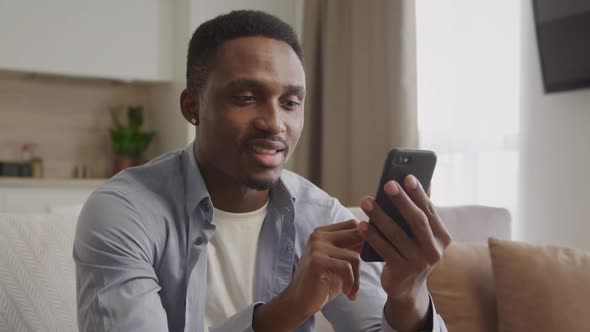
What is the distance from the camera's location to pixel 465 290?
1768mm

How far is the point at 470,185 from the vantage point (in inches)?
114

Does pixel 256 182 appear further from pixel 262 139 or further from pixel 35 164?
pixel 35 164

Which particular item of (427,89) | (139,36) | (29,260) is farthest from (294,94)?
(139,36)

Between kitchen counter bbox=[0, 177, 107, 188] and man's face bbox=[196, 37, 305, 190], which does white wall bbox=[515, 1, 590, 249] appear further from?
kitchen counter bbox=[0, 177, 107, 188]

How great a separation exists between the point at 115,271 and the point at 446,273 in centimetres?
100

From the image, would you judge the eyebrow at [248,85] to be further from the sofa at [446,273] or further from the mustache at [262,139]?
the sofa at [446,273]

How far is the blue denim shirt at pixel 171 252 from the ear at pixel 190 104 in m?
0.08

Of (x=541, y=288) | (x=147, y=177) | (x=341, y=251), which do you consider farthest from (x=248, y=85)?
(x=541, y=288)

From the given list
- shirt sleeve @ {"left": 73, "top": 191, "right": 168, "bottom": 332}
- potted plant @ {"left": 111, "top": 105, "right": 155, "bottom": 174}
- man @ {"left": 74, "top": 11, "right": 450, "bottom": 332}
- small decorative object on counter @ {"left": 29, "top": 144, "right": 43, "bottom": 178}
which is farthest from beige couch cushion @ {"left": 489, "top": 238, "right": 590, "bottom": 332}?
small decorative object on counter @ {"left": 29, "top": 144, "right": 43, "bottom": 178}

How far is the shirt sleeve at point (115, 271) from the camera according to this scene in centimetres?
100

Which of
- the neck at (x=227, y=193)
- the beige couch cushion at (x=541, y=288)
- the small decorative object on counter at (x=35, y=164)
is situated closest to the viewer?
the neck at (x=227, y=193)

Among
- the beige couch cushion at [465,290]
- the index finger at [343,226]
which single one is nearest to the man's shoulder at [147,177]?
the index finger at [343,226]

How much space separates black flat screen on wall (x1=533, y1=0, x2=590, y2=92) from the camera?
2.43 meters

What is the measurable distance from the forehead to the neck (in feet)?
0.56
